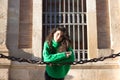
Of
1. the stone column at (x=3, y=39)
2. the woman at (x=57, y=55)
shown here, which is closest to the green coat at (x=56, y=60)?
the woman at (x=57, y=55)

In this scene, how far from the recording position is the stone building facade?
11.3 m

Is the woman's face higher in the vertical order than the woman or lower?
higher

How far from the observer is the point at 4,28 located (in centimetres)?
1143

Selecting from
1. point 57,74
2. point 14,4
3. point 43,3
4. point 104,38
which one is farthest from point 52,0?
point 57,74

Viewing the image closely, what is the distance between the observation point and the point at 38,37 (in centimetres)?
1155

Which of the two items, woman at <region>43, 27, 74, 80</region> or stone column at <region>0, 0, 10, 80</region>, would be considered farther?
stone column at <region>0, 0, 10, 80</region>

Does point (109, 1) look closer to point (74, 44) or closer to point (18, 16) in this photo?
point (74, 44)

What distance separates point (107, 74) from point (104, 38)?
45.1 inches

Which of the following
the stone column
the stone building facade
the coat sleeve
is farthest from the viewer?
the stone building facade

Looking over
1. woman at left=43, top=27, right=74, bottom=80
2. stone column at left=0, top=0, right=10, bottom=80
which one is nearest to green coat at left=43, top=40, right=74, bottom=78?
woman at left=43, top=27, right=74, bottom=80

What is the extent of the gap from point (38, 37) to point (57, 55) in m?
6.18

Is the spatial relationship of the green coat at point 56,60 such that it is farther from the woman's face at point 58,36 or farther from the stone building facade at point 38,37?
the stone building facade at point 38,37

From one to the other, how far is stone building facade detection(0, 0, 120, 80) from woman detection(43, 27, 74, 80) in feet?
18.5

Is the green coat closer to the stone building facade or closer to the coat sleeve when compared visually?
the coat sleeve
